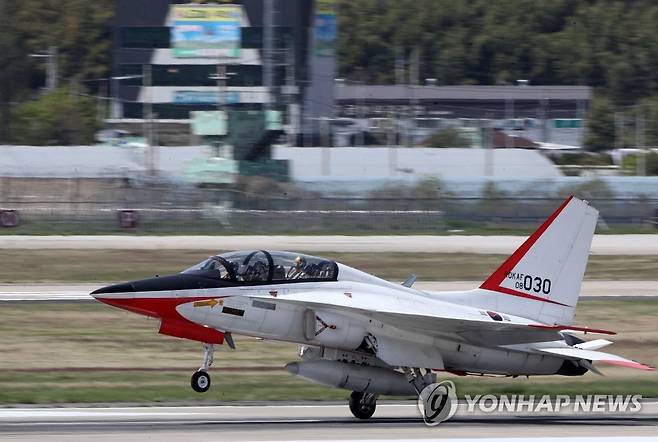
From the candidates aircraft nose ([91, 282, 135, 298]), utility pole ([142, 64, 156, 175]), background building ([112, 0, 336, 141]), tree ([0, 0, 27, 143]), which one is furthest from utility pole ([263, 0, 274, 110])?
aircraft nose ([91, 282, 135, 298])

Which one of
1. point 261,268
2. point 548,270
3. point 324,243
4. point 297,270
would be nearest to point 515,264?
point 548,270

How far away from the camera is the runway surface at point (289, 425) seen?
15.4m

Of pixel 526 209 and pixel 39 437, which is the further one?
pixel 526 209

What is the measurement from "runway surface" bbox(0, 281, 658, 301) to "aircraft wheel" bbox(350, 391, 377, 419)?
15.6 metres

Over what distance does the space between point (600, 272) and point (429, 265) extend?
6591 mm

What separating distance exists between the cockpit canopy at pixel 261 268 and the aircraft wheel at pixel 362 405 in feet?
6.55

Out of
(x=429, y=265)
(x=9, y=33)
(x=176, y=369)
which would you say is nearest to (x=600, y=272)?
(x=429, y=265)

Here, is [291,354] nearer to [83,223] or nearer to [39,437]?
[39,437]

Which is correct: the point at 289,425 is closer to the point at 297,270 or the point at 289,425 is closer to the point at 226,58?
the point at 297,270

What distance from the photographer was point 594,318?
1156 inches

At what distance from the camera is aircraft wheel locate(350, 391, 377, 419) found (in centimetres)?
1742

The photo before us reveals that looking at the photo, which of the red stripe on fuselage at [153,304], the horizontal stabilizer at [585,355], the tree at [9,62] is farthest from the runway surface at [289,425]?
the tree at [9,62]

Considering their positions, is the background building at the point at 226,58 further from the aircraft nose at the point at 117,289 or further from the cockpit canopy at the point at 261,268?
the aircraft nose at the point at 117,289

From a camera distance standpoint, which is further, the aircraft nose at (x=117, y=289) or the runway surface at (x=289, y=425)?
the aircraft nose at (x=117, y=289)
